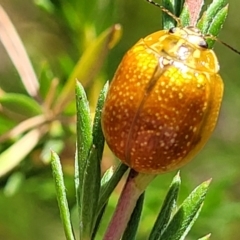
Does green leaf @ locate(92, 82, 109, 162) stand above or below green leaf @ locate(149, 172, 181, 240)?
above

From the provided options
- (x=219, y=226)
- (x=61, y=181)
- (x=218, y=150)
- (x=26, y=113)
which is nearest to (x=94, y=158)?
(x=61, y=181)

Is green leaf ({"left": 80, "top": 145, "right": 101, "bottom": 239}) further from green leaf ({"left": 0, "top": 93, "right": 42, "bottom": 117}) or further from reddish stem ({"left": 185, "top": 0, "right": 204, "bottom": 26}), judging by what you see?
green leaf ({"left": 0, "top": 93, "right": 42, "bottom": 117})

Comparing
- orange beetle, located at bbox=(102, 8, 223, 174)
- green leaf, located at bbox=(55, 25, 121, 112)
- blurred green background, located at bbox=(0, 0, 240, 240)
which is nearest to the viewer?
orange beetle, located at bbox=(102, 8, 223, 174)

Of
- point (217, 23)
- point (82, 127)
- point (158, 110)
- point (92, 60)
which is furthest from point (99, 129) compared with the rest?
point (92, 60)

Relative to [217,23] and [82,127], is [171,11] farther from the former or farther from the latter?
[82,127]

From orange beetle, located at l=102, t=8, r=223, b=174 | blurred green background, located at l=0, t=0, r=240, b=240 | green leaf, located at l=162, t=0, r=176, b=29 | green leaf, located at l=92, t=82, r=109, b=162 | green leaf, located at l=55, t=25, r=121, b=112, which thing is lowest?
blurred green background, located at l=0, t=0, r=240, b=240

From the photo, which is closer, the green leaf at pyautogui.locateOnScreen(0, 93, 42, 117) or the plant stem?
the plant stem

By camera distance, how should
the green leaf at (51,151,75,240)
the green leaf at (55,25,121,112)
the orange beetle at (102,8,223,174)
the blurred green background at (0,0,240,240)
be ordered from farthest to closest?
1. the blurred green background at (0,0,240,240)
2. the green leaf at (55,25,121,112)
3. the green leaf at (51,151,75,240)
4. the orange beetle at (102,8,223,174)

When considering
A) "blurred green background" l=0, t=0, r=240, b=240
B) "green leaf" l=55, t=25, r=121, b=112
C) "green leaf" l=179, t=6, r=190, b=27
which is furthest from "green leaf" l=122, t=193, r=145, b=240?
"blurred green background" l=0, t=0, r=240, b=240

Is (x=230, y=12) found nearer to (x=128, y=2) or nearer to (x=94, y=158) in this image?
(x=128, y=2)
